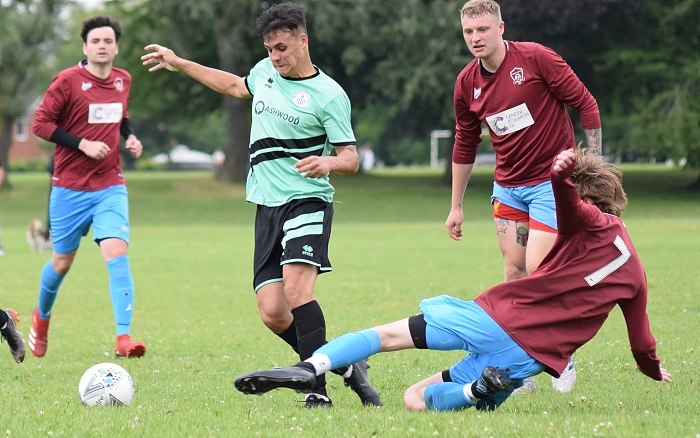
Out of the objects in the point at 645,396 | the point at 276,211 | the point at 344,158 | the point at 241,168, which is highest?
the point at 344,158

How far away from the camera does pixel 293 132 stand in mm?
5969

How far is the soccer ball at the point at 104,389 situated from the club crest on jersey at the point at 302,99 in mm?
1953

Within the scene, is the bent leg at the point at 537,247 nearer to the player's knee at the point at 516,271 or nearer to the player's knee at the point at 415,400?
the player's knee at the point at 516,271

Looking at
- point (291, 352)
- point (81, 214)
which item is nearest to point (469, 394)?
point (291, 352)

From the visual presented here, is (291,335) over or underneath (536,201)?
underneath

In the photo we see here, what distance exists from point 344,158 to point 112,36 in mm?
3508

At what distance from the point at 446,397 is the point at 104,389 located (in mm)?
2026

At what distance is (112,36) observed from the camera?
835cm

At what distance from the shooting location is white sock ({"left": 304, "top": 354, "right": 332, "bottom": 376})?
5.05 meters

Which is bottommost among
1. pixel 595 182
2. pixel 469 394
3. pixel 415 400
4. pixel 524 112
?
pixel 415 400

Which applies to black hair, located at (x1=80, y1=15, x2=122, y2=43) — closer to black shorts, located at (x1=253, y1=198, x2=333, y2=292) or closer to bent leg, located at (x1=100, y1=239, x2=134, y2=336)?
bent leg, located at (x1=100, y1=239, x2=134, y2=336)

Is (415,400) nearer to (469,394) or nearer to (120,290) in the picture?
(469,394)

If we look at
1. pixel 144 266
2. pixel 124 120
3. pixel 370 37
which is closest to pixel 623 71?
pixel 370 37

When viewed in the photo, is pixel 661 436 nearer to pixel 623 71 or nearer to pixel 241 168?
pixel 623 71
